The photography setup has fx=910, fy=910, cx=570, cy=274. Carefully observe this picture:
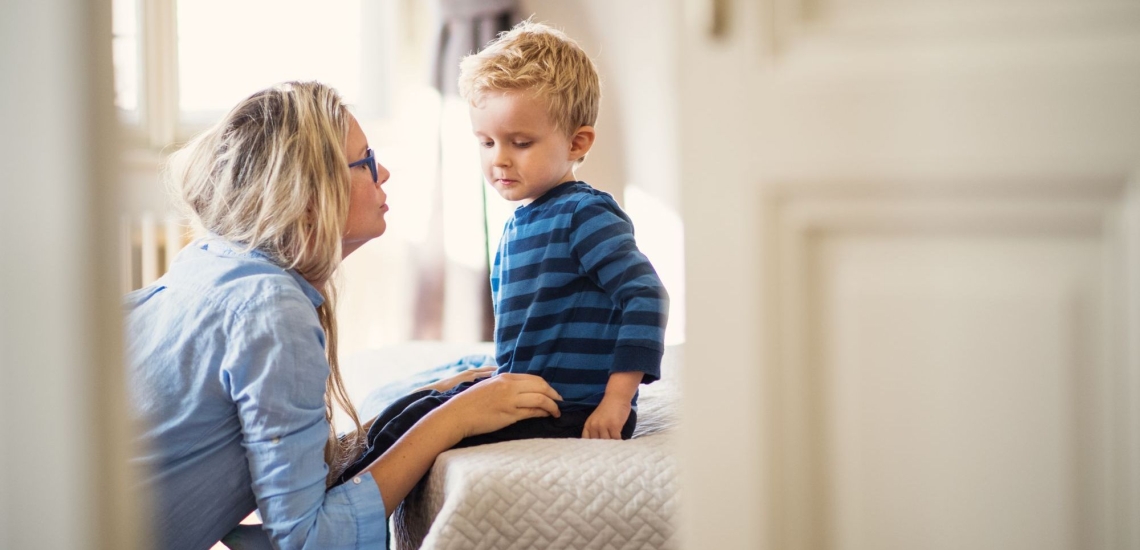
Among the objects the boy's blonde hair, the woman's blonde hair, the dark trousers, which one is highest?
the boy's blonde hair

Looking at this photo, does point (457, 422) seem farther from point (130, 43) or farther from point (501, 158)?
point (130, 43)

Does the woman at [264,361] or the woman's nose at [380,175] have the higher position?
the woman's nose at [380,175]

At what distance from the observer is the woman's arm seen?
3.89 ft

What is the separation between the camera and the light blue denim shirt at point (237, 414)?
1.07 metres

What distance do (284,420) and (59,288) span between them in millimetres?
550

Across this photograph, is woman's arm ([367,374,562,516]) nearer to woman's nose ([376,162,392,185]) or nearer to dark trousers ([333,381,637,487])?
dark trousers ([333,381,637,487])

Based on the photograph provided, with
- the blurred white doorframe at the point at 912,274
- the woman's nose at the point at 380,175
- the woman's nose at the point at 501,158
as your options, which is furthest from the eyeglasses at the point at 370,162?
the blurred white doorframe at the point at 912,274

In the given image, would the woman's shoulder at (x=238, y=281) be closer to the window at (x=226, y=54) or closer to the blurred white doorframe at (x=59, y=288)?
the blurred white doorframe at (x=59, y=288)

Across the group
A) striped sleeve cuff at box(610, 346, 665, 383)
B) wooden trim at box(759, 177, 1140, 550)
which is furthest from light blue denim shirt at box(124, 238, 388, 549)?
wooden trim at box(759, 177, 1140, 550)

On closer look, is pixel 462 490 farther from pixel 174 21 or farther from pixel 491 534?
pixel 174 21

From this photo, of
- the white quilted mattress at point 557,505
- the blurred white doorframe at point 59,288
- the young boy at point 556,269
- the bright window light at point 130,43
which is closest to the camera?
the blurred white doorframe at point 59,288

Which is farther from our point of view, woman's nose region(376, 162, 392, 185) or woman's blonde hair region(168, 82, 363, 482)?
woman's nose region(376, 162, 392, 185)

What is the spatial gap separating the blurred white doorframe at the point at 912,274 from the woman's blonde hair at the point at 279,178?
2.21 feet

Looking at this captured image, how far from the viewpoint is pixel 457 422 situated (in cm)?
124
